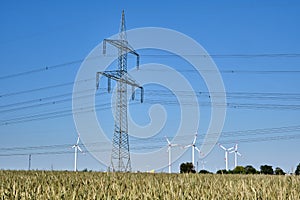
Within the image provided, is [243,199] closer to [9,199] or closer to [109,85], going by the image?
[9,199]

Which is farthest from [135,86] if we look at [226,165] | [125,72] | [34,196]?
[34,196]

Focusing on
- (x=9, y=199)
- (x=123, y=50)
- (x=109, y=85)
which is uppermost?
(x=123, y=50)

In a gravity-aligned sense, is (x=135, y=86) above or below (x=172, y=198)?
above

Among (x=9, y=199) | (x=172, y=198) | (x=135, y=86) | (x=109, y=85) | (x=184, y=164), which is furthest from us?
(x=184, y=164)

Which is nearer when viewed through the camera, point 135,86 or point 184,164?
point 135,86

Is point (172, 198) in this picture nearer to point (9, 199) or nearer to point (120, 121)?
point (9, 199)

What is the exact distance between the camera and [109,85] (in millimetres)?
38781

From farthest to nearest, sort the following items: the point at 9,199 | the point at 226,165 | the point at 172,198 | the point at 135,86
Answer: the point at 226,165 < the point at 135,86 < the point at 9,199 < the point at 172,198

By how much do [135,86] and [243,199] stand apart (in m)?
33.3

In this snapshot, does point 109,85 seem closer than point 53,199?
No

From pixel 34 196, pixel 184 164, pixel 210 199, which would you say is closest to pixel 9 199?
pixel 34 196

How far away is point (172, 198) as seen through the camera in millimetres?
8008

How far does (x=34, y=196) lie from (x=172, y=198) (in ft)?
8.11

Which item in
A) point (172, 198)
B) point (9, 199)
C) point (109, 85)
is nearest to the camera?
point (172, 198)
